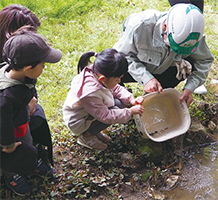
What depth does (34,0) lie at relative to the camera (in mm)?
4785

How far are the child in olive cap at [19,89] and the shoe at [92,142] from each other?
0.64 metres

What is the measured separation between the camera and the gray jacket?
2.66m

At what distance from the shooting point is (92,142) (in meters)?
2.70

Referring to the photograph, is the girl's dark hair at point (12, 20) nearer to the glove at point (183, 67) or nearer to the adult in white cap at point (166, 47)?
the adult in white cap at point (166, 47)

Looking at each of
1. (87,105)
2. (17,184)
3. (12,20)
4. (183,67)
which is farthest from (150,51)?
(17,184)

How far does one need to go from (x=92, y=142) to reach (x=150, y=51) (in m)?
1.11

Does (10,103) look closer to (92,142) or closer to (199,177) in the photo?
(92,142)

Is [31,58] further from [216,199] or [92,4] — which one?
[92,4]

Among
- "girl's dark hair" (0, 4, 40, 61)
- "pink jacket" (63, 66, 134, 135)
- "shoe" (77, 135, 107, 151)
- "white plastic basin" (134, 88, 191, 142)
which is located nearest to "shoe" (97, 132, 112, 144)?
"shoe" (77, 135, 107, 151)

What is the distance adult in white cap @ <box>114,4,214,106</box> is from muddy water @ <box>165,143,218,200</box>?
62 cm

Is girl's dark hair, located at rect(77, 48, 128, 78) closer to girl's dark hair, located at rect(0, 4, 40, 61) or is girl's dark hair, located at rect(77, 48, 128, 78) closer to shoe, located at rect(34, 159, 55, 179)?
girl's dark hair, located at rect(0, 4, 40, 61)

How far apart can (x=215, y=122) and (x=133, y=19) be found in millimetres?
1667

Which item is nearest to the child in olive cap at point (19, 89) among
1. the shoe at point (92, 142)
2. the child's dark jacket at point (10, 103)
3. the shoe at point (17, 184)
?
the child's dark jacket at point (10, 103)

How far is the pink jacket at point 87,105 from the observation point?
7.61ft
